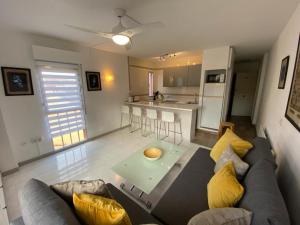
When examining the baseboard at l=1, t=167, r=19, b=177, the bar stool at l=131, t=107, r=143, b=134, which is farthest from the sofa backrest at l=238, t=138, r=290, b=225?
the baseboard at l=1, t=167, r=19, b=177

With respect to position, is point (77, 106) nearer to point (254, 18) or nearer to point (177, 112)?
point (177, 112)

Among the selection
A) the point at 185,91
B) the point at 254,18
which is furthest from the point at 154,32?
the point at 185,91

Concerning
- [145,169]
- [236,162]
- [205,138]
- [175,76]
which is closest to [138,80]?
[175,76]

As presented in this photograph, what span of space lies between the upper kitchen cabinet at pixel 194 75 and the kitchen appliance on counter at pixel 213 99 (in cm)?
76

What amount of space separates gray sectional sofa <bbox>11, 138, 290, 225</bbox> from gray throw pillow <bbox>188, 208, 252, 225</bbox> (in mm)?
41

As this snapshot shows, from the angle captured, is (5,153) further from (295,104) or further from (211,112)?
(211,112)

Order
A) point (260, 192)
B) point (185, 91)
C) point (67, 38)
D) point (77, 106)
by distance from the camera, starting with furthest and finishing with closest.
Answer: point (185, 91), point (77, 106), point (67, 38), point (260, 192)

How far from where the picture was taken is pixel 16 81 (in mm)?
2471

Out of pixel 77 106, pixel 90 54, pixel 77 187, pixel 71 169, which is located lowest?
pixel 71 169

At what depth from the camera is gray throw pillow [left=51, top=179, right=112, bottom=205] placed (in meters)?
0.97

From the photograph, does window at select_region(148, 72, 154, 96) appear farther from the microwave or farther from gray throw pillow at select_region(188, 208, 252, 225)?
gray throw pillow at select_region(188, 208, 252, 225)

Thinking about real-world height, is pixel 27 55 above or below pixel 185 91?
above

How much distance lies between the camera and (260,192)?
86 cm

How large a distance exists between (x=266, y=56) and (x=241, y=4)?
3.63m
